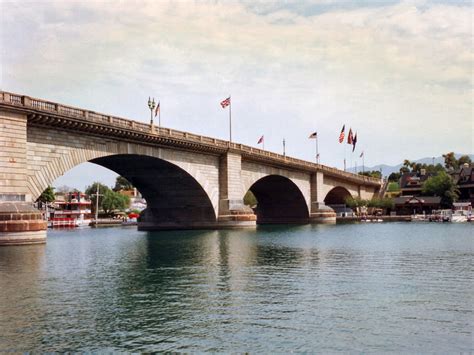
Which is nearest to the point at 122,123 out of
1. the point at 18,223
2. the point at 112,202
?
the point at 18,223

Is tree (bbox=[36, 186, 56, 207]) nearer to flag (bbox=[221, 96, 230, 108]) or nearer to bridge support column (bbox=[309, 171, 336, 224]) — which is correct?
bridge support column (bbox=[309, 171, 336, 224])

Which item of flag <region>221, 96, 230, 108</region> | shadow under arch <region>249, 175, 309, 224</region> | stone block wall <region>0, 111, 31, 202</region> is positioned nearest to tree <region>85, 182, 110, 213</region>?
shadow under arch <region>249, 175, 309, 224</region>

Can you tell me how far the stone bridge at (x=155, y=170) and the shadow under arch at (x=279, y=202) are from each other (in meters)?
0.21

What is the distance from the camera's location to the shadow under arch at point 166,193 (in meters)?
67.8

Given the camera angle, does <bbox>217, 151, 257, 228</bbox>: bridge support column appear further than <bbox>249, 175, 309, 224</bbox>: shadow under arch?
No

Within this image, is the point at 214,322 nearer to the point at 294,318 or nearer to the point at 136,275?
the point at 294,318

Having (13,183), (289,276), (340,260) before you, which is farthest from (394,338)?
(13,183)

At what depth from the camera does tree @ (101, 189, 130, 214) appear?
514 feet

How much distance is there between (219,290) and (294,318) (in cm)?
659

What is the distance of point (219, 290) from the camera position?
83.4ft

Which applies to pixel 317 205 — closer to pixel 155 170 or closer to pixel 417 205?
pixel 417 205

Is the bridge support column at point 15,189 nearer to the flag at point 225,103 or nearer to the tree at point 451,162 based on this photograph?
the flag at point 225,103

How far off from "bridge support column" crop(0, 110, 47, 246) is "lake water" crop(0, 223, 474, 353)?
2.64 meters

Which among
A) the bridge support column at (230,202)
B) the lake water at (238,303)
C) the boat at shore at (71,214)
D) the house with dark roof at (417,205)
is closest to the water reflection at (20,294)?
the lake water at (238,303)
